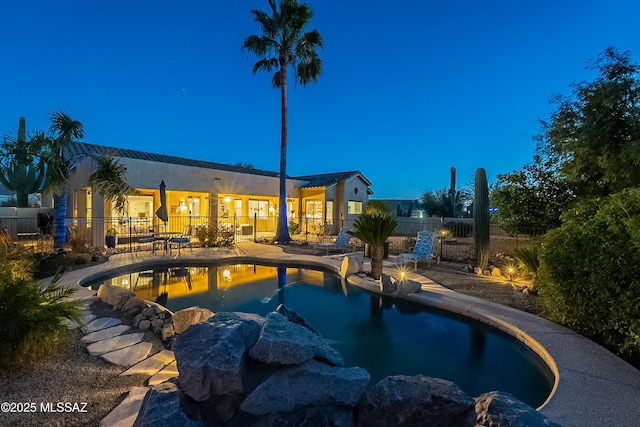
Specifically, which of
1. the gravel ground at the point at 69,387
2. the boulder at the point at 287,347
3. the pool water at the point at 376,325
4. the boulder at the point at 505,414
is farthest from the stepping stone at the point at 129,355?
the boulder at the point at 505,414

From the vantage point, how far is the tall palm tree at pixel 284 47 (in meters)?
14.8

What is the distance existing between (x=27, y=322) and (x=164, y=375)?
1491mm

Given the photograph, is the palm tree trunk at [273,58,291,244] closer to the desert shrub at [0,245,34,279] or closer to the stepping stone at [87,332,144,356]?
the desert shrub at [0,245,34,279]

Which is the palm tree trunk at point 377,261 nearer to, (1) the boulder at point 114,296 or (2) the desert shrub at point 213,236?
(1) the boulder at point 114,296

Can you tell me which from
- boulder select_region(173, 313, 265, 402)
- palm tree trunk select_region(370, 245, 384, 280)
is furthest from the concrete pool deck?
boulder select_region(173, 313, 265, 402)

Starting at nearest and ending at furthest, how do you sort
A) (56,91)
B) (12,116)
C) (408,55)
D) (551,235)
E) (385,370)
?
(385,370) → (551,235) → (408,55) → (56,91) → (12,116)

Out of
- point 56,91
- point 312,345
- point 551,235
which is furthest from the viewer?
point 56,91

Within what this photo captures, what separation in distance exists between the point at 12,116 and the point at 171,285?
75505 mm

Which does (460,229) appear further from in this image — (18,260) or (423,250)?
(18,260)

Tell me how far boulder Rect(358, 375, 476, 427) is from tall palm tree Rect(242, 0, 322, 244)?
1361cm

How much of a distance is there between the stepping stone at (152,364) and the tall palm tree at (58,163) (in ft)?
30.4

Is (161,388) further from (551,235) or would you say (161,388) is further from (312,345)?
(551,235)

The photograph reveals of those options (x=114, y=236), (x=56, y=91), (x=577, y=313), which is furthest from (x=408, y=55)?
(x=56, y=91)

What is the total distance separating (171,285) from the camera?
28.3ft
